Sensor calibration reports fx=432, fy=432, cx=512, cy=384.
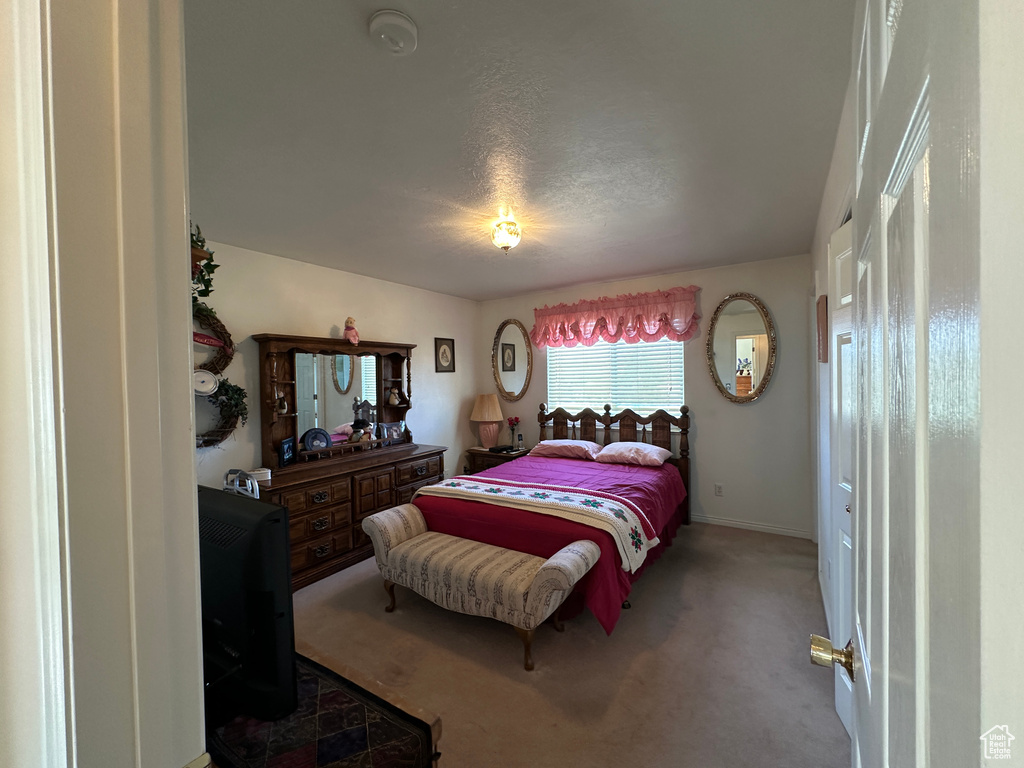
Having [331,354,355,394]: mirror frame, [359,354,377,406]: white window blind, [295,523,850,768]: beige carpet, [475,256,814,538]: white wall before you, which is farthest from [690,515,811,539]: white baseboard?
[331,354,355,394]: mirror frame

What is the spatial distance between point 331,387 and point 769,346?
389cm

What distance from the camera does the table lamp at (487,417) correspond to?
513 centimetres

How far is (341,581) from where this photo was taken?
10.4ft

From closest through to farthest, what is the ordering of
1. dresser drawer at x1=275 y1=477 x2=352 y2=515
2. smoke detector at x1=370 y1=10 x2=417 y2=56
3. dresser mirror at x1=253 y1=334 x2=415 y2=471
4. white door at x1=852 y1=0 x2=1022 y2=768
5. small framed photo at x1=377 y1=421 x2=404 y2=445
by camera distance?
white door at x1=852 y1=0 x2=1022 y2=768 → smoke detector at x1=370 y1=10 x2=417 y2=56 → dresser drawer at x1=275 y1=477 x2=352 y2=515 → dresser mirror at x1=253 y1=334 x2=415 y2=471 → small framed photo at x1=377 y1=421 x2=404 y2=445

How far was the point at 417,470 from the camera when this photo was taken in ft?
13.5

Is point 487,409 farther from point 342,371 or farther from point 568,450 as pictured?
point 342,371

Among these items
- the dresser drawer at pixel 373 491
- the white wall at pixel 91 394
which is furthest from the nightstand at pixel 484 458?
the white wall at pixel 91 394

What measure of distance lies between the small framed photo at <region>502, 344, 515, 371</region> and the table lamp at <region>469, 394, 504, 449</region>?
1.27 feet

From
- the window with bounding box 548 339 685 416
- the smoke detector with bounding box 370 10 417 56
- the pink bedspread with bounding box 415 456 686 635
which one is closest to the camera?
the smoke detector with bounding box 370 10 417 56

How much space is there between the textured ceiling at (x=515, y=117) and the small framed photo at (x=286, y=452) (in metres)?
1.51

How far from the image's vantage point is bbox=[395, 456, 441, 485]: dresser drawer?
3.94m

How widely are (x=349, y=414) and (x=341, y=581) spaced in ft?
4.67

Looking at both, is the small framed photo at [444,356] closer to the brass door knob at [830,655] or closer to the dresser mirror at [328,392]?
the dresser mirror at [328,392]

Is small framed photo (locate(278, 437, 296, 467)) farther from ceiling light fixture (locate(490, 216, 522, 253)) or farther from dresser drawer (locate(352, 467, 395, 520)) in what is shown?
ceiling light fixture (locate(490, 216, 522, 253))
